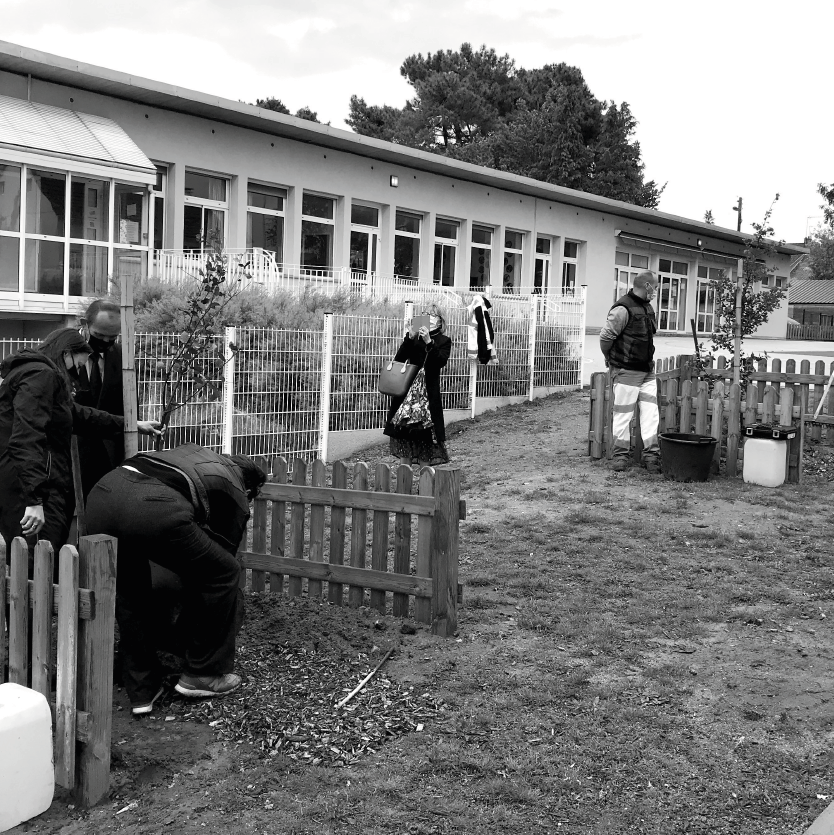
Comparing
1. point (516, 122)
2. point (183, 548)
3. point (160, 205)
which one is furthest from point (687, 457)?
point (516, 122)

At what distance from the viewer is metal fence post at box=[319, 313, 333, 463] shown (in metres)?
12.6

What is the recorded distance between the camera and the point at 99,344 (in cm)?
576

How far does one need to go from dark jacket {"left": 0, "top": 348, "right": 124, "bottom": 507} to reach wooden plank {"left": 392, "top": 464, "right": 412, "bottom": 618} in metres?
1.81

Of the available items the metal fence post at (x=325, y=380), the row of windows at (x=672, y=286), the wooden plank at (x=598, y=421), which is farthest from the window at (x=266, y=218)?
the row of windows at (x=672, y=286)

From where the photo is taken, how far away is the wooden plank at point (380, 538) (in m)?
5.93

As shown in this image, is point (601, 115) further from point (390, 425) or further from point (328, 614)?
point (328, 614)

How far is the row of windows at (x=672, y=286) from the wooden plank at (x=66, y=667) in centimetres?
3162

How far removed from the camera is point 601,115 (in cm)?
5434

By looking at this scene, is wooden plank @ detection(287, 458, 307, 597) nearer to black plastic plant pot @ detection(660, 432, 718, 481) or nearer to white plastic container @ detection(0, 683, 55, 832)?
white plastic container @ detection(0, 683, 55, 832)

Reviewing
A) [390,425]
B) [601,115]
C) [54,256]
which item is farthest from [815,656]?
[601,115]

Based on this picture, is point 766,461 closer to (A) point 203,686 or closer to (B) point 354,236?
(A) point 203,686

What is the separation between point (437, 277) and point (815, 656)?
23098 millimetres

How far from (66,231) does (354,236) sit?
29.9 feet

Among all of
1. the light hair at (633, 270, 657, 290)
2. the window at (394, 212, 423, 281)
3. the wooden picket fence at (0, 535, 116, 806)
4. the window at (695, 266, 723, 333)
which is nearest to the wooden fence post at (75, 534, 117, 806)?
the wooden picket fence at (0, 535, 116, 806)
